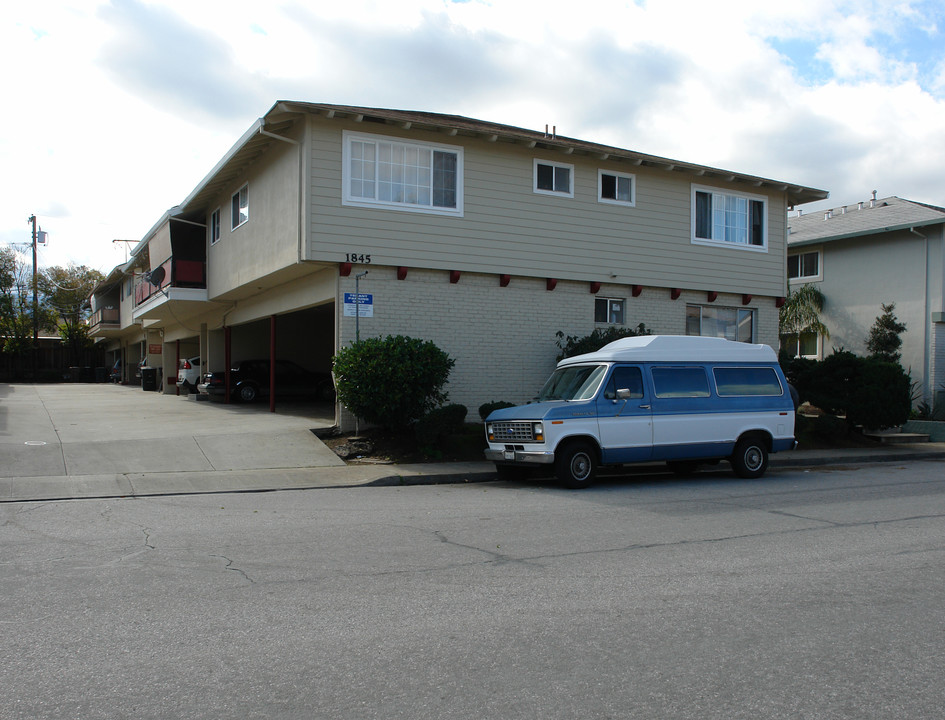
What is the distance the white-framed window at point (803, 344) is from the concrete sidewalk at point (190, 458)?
10.1m

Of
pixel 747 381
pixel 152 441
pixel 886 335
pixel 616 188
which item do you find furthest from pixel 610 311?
pixel 886 335

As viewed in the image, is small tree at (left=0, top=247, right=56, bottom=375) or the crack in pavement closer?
the crack in pavement

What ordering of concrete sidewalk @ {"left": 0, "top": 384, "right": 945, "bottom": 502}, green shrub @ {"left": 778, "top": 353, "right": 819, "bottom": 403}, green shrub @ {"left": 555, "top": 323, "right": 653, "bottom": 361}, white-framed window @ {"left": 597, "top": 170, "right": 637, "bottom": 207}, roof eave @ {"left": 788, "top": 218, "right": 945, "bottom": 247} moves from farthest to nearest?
roof eave @ {"left": 788, "top": 218, "right": 945, "bottom": 247}
green shrub @ {"left": 778, "top": 353, "right": 819, "bottom": 403}
white-framed window @ {"left": 597, "top": 170, "right": 637, "bottom": 207}
green shrub @ {"left": 555, "top": 323, "right": 653, "bottom": 361}
concrete sidewalk @ {"left": 0, "top": 384, "right": 945, "bottom": 502}

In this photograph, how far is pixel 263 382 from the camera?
2525 cm

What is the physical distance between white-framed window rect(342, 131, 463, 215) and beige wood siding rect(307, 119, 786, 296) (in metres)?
0.17

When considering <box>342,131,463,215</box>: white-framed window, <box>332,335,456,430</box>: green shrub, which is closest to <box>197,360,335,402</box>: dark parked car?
<box>342,131,463,215</box>: white-framed window

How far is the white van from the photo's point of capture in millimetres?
11555

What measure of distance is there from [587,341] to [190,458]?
8.79m

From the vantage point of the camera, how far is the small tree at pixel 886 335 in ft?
81.7

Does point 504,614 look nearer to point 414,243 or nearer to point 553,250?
point 414,243

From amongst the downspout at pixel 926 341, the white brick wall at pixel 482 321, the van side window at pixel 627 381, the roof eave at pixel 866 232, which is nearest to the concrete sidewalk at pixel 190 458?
the white brick wall at pixel 482 321

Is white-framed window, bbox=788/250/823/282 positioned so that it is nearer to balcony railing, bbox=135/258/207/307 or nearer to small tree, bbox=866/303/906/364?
small tree, bbox=866/303/906/364

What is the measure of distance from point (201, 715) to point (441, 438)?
35.2 ft

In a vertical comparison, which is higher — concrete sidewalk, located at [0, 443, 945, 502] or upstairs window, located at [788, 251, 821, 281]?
upstairs window, located at [788, 251, 821, 281]
